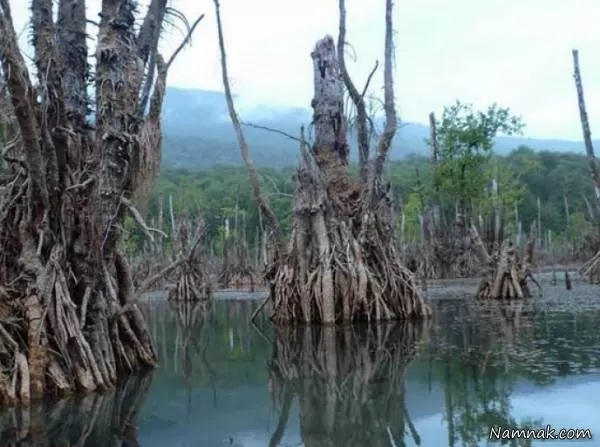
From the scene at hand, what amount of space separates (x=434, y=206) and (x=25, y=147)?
23.5 m

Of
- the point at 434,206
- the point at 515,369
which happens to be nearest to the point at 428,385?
the point at 515,369

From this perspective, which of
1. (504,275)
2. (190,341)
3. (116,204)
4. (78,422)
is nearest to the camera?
(78,422)

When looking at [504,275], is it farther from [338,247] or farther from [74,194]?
[74,194]

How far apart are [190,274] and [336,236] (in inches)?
367

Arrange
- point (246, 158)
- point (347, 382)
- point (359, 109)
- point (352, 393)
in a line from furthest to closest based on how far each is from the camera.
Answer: point (246, 158) < point (359, 109) < point (347, 382) < point (352, 393)

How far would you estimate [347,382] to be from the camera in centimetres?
529

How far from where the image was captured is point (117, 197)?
6.05 meters

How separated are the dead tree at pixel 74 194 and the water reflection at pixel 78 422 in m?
0.26

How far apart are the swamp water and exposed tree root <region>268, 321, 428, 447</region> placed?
1cm

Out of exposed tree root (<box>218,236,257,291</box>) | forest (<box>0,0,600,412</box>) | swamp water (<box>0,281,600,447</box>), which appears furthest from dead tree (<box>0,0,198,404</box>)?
exposed tree root (<box>218,236,257,291</box>)

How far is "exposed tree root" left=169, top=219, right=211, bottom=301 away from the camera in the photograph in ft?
59.7

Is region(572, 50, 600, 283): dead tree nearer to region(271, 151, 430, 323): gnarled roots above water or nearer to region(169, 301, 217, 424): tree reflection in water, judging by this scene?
region(271, 151, 430, 323): gnarled roots above water

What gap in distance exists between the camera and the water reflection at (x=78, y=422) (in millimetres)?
3867

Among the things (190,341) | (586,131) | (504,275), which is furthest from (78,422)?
(586,131)
